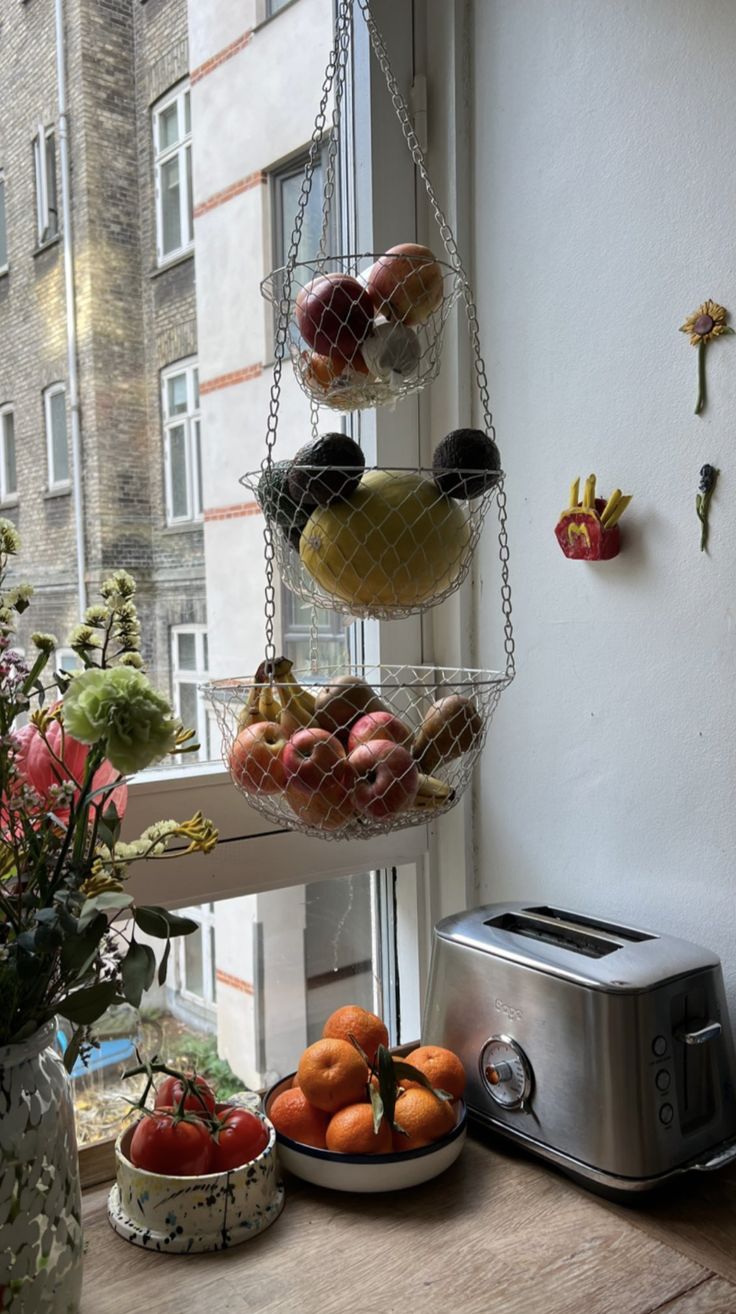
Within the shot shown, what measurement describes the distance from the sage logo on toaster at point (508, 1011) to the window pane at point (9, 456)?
73 centimetres

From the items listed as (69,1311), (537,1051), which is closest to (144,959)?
(69,1311)

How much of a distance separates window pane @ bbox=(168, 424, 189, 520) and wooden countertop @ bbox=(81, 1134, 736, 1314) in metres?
0.73

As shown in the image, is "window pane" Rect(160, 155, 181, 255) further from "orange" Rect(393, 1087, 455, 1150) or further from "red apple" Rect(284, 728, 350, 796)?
"orange" Rect(393, 1087, 455, 1150)

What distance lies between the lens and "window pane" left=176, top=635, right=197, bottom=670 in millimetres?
1271

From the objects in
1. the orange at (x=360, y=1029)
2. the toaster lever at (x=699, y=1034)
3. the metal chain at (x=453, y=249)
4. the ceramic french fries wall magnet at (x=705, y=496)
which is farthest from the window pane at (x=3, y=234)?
the toaster lever at (x=699, y=1034)

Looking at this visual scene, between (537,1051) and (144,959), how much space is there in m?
0.45

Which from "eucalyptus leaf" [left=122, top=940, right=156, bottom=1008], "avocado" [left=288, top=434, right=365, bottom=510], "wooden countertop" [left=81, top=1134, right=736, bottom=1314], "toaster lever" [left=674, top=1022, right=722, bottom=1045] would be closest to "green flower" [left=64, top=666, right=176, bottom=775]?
"eucalyptus leaf" [left=122, top=940, right=156, bottom=1008]

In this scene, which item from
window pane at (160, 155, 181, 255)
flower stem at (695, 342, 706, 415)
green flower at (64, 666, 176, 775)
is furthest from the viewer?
window pane at (160, 155, 181, 255)

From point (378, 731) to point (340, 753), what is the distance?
37 millimetres

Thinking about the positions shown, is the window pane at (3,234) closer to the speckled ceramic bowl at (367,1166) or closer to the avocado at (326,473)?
the avocado at (326,473)

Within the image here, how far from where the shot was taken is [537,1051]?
0.97m

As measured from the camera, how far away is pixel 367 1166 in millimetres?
921

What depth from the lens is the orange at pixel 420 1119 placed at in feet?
3.10

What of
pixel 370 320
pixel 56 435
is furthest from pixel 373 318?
pixel 56 435
